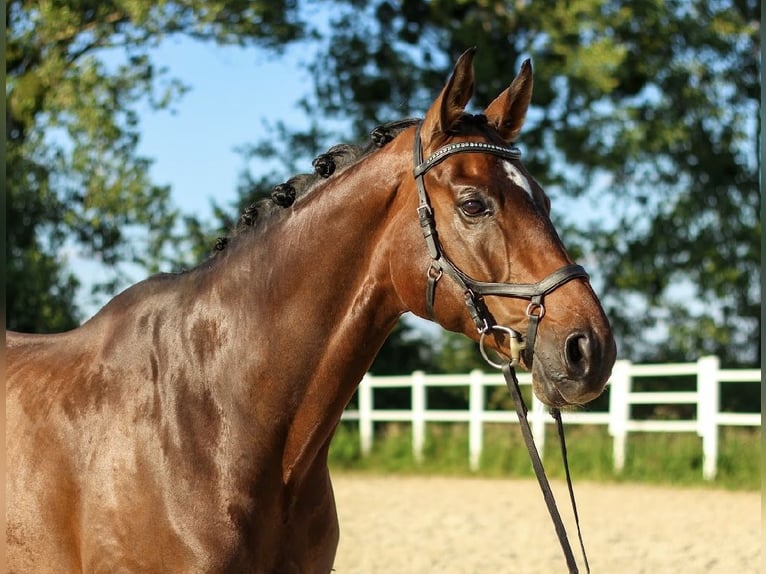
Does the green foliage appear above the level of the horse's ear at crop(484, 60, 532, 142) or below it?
below

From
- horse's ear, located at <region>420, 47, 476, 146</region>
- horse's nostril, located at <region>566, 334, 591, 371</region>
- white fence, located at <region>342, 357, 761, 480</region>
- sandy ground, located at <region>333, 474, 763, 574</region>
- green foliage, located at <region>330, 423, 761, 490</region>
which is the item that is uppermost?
horse's ear, located at <region>420, 47, 476, 146</region>

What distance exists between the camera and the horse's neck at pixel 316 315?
3051 mm

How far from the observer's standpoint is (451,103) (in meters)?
2.97

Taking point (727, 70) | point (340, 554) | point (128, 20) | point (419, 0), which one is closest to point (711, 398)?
point (340, 554)

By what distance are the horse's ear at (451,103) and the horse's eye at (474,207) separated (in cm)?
28

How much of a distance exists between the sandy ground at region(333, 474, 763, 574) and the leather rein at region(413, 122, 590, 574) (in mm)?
4358

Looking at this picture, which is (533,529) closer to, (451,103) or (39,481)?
(39,481)

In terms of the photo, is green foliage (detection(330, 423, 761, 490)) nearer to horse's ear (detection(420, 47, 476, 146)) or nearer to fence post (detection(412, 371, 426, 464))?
fence post (detection(412, 371, 426, 464))

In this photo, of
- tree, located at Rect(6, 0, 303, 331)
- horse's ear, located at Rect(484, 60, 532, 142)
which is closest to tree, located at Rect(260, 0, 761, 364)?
tree, located at Rect(6, 0, 303, 331)

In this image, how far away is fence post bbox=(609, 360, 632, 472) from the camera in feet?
41.1

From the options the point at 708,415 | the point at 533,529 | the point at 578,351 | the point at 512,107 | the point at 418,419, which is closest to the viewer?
the point at 578,351

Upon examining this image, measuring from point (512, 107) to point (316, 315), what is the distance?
0.96m

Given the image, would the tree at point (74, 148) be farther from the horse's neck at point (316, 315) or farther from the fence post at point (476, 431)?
the horse's neck at point (316, 315)

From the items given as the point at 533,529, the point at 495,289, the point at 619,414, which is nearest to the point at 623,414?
the point at 619,414
